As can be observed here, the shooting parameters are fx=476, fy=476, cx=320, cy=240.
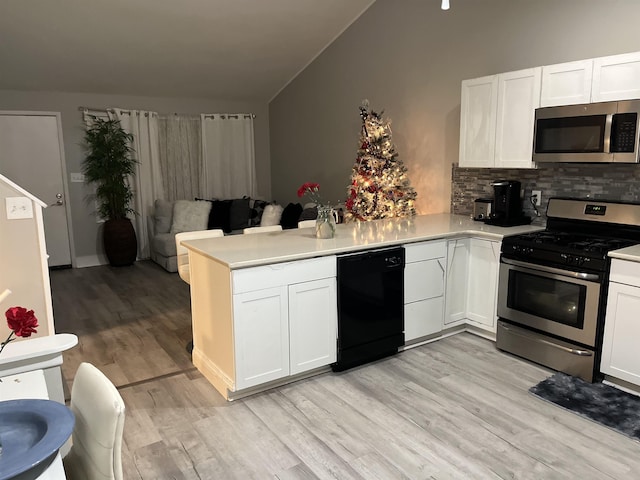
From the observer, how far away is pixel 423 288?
3750mm

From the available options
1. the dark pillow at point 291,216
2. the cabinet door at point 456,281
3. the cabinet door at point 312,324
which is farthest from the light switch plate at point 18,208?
the dark pillow at point 291,216

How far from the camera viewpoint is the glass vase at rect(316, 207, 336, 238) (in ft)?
11.6

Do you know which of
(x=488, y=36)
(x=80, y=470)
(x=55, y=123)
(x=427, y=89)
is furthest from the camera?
(x=55, y=123)

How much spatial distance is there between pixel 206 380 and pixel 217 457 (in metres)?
0.90

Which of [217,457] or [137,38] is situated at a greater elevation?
[137,38]

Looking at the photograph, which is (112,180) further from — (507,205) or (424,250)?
(507,205)

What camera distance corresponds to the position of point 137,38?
5422mm

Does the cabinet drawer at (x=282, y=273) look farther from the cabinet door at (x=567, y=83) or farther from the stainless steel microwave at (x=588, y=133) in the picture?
the cabinet door at (x=567, y=83)

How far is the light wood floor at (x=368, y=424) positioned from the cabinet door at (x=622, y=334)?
0.44 meters

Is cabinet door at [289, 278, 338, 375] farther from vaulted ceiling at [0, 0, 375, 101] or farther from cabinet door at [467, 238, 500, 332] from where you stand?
vaulted ceiling at [0, 0, 375, 101]

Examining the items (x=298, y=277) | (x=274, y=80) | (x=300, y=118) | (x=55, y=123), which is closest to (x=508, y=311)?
(x=298, y=277)

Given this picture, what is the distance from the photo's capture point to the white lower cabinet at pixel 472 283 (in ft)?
12.6

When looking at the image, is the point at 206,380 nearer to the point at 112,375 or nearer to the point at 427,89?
the point at 112,375

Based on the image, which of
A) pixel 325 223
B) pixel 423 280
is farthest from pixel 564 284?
pixel 325 223
